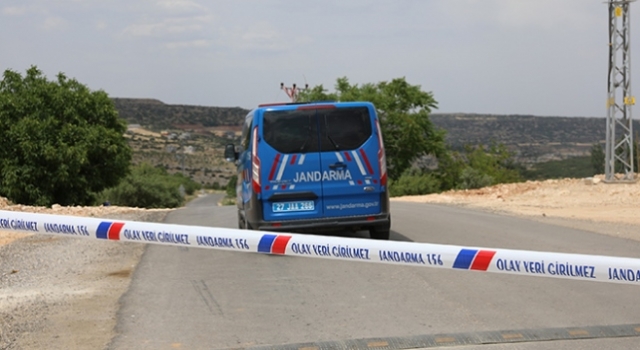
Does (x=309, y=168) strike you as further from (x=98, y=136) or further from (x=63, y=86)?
(x=63, y=86)

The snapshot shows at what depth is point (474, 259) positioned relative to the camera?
17.9 feet

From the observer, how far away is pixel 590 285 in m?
8.97

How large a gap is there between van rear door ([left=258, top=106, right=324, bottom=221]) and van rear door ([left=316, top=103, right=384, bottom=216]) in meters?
0.14

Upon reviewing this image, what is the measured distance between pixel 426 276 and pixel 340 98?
65.0 metres

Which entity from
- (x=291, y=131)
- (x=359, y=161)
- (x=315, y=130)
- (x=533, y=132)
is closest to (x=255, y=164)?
(x=291, y=131)

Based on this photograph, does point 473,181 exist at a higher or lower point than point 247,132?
lower

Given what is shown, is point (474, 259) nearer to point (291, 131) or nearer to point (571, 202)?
point (291, 131)

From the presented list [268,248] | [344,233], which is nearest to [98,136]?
[344,233]

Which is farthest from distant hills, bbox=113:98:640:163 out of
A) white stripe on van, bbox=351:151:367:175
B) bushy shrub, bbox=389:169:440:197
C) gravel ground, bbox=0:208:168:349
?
gravel ground, bbox=0:208:168:349

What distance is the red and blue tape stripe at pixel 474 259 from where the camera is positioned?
17.8 feet

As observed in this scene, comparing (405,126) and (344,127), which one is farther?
(405,126)

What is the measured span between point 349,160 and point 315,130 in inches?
26.9

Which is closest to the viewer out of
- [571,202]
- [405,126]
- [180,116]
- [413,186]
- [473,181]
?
[571,202]

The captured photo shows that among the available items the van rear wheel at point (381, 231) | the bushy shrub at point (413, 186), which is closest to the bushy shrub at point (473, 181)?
the bushy shrub at point (413, 186)
